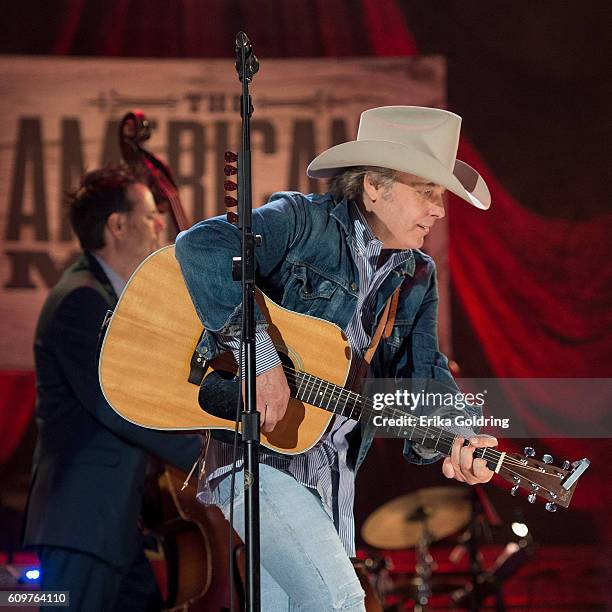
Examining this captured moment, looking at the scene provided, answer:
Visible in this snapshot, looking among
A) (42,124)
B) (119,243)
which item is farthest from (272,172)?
(42,124)

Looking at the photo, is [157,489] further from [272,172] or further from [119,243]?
[272,172]

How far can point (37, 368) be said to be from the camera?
4066mm

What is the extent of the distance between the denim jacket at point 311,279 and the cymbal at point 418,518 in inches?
49.3

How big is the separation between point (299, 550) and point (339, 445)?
0.45m

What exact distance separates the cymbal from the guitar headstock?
164cm

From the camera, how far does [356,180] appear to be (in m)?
3.01

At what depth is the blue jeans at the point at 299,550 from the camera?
248 centimetres

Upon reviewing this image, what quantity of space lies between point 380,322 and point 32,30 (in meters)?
2.62

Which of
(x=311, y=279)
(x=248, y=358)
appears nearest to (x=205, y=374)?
(x=311, y=279)

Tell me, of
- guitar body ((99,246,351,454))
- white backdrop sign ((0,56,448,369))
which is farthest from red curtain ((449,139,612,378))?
guitar body ((99,246,351,454))

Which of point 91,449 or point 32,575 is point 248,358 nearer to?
point 91,449

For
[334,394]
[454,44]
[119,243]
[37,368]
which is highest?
[454,44]

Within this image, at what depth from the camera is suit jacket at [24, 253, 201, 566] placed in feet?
12.3

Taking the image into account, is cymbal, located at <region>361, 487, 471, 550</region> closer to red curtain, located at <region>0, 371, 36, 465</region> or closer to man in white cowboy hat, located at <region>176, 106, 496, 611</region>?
man in white cowboy hat, located at <region>176, 106, 496, 611</region>
